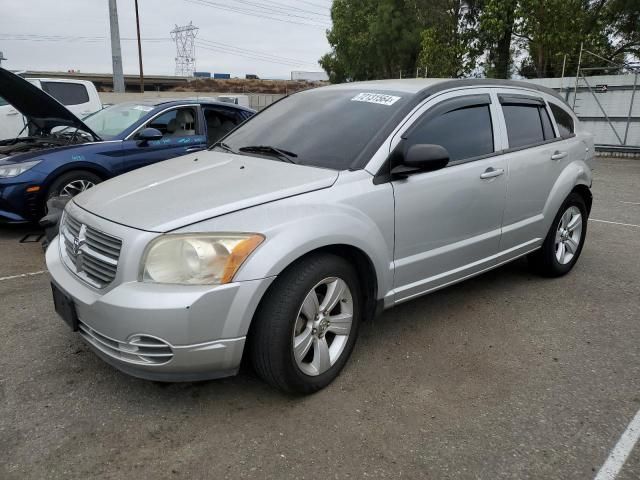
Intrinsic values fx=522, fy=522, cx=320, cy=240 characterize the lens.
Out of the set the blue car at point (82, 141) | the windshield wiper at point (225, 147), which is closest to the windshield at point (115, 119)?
the blue car at point (82, 141)

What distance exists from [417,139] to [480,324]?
4.60 feet

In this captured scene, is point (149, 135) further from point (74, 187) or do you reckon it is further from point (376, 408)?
point (376, 408)

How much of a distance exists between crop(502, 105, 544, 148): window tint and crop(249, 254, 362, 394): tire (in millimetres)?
1923

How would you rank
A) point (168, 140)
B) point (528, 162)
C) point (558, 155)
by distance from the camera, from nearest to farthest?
point (528, 162) < point (558, 155) < point (168, 140)

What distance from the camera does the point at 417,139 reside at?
324 centimetres

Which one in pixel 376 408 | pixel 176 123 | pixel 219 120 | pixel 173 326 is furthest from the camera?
pixel 219 120

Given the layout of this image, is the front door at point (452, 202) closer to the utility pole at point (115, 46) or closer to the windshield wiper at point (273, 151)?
the windshield wiper at point (273, 151)

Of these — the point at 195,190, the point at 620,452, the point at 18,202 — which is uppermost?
the point at 195,190

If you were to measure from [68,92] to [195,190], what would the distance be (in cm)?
943

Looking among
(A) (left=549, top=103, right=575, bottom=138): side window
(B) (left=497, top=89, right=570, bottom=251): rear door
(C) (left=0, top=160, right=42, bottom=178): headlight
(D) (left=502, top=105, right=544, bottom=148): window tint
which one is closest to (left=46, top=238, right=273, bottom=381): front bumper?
(B) (left=497, top=89, right=570, bottom=251): rear door

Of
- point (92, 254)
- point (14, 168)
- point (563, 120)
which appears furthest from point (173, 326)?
point (14, 168)

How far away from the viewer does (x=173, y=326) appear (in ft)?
7.48

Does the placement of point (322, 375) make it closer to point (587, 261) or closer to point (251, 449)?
point (251, 449)

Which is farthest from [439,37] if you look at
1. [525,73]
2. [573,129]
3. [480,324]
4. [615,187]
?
[480,324]
